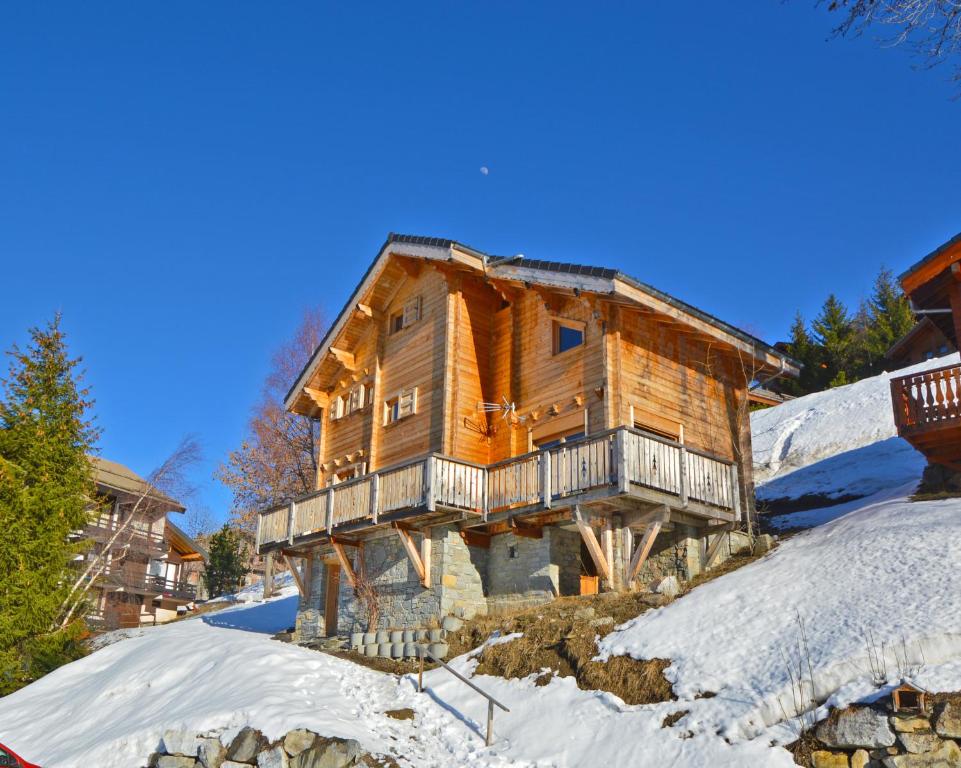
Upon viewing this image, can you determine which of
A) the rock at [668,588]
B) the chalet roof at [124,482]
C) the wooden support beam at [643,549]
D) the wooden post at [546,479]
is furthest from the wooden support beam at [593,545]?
the chalet roof at [124,482]

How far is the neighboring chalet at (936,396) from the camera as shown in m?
20.1

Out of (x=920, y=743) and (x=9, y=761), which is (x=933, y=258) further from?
(x=9, y=761)

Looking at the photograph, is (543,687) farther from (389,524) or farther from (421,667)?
(389,524)

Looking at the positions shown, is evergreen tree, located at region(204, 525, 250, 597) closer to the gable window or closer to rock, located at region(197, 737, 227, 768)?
the gable window

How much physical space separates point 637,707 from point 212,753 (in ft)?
21.4

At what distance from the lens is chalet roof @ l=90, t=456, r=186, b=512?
4212 centimetres

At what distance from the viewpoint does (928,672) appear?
38.6ft

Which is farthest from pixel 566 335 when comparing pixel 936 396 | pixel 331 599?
pixel 331 599

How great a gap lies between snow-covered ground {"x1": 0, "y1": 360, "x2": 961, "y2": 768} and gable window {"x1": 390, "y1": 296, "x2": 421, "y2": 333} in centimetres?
971

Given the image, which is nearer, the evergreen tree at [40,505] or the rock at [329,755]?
the rock at [329,755]

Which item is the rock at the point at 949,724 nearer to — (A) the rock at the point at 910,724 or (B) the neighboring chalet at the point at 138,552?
(A) the rock at the point at 910,724

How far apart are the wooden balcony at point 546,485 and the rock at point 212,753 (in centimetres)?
737

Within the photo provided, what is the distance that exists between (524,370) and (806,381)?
28.8 m

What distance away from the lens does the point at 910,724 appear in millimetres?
11133
